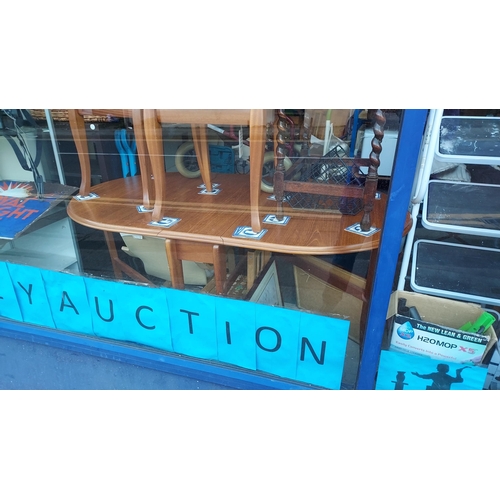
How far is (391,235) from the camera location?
0.84 meters

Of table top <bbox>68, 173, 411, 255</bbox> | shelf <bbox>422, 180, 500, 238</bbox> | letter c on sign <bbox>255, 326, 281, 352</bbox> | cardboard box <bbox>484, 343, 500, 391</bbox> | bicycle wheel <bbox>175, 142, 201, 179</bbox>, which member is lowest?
cardboard box <bbox>484, 343, 500, 391</bbox>

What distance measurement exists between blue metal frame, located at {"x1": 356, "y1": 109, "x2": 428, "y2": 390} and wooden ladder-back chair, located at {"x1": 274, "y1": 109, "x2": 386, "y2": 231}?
0.46 ft

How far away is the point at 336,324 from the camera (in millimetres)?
1032

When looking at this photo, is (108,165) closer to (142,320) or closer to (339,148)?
(142,320)

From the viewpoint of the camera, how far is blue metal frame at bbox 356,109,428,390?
27.9 inches

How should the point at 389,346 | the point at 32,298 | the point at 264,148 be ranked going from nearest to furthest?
the point at 264,148 < the point at 389,346 < the point at 32,298

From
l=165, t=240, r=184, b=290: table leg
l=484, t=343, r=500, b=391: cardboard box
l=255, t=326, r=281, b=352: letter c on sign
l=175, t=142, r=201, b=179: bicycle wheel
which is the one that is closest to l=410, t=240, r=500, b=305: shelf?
l=484, t=343, r=500, b=391: cardboard box

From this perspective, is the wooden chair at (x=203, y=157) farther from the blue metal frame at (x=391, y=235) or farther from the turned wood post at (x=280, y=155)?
the blue metal frame at (x=391, y=235)

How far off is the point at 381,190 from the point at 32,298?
132 centimetres

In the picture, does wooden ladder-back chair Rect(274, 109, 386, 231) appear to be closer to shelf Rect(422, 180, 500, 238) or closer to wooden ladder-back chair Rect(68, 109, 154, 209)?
shelf Rect(422, 180, 500, 238)

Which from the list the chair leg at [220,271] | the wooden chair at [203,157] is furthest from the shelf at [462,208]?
the chair leg at [220,271]

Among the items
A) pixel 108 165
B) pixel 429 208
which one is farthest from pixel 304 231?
pixel 108 165

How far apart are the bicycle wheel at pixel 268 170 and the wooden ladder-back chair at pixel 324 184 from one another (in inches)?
0.9

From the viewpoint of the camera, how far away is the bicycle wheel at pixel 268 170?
101cm
